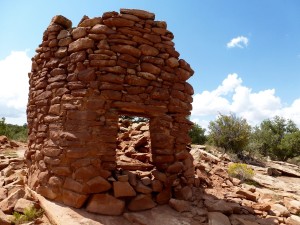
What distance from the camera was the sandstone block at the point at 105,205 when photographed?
12.6ft

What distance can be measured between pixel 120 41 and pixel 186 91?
1.55 m

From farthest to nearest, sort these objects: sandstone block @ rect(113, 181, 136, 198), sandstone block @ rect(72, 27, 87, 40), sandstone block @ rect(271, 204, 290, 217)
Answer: sandstone block @ rect(271, 204, 290, 217) < sandstone block @ rect(72, 27, 87, 40) < sandstone block @ rect(113, 181, 136, 198)

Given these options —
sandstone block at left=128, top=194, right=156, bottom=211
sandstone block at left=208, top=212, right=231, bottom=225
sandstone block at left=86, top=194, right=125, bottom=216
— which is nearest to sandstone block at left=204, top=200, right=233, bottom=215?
sandstone block at left=208, top=212, right=231, bottom=225

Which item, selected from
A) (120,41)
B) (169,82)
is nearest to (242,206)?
(169,82)

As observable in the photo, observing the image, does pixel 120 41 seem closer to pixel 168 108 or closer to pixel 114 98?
pixel 114 98

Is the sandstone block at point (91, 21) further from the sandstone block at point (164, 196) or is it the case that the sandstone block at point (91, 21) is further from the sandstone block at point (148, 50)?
the sandstone block at point (164, 196)

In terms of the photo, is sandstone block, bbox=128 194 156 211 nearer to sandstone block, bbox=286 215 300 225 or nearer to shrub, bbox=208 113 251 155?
sandstone block, bbox=286 215 300 225

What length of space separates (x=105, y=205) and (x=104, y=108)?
142 cm

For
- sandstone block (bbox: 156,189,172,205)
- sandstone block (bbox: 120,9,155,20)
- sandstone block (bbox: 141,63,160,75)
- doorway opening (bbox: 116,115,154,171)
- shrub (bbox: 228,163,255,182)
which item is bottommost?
sandstone block (bbox: 156,189,172,205)

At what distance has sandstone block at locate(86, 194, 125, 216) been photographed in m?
3.85

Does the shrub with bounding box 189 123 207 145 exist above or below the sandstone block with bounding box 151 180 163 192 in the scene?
above

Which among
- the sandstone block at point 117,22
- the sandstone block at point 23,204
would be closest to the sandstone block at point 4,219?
the sandstone block at point 23,204

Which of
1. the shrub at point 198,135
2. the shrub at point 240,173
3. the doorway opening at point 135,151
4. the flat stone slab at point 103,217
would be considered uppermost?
the shrub at point 198,135

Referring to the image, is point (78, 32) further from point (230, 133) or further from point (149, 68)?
point (230, 133)
